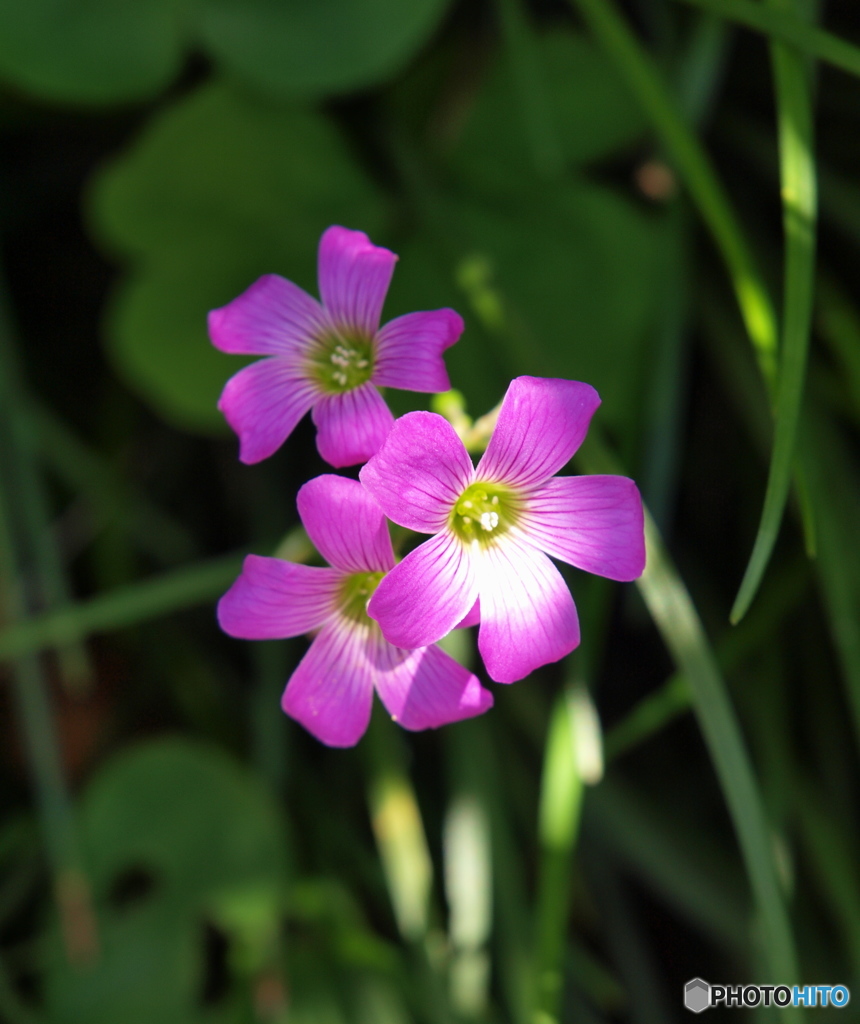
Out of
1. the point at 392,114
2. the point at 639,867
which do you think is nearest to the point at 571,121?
the point at 392,114

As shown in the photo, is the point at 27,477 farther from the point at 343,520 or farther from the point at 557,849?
the point at 557,849

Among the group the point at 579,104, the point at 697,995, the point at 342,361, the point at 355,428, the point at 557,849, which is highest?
the point at 579,104

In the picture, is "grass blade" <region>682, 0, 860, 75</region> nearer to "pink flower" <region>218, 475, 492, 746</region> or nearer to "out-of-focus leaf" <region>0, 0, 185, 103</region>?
"pink flower" <region>218, 475, 492, 746</region>

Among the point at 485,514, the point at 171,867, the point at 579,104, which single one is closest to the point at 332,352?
the point at 485,514

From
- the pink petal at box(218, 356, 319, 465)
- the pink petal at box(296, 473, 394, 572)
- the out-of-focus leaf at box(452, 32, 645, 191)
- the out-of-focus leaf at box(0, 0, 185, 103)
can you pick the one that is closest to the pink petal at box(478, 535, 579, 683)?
the pink petal at box(296, 473, 394, 572)

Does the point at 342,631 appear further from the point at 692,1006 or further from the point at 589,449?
the point at 692,1006

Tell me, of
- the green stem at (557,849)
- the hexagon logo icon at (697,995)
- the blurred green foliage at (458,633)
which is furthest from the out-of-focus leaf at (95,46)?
the hexagon logo icon at (697,995)
